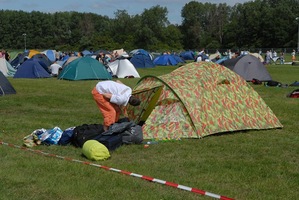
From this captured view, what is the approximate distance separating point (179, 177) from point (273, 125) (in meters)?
4.44

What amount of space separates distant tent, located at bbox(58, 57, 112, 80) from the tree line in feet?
204

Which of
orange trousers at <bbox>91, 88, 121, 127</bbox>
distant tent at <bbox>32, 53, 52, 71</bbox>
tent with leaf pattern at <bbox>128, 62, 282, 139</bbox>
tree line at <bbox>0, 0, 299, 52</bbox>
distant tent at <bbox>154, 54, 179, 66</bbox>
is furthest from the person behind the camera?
tree line at <bbox>0, 0, 299, 52</bbox>

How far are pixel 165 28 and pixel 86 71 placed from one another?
254ft

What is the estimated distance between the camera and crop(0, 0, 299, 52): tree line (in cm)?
9050

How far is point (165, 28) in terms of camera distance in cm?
10100

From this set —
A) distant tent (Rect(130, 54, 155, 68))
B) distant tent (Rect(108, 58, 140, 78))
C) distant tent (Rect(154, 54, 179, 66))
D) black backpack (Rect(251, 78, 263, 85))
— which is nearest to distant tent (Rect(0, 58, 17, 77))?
distant tent (Rect(108, 58, 140, 78))

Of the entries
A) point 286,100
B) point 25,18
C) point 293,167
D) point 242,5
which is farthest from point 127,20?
point 293,167

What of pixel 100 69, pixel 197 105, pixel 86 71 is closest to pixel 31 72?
pixel 86 71

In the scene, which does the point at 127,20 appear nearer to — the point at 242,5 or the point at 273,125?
the point at 242,5

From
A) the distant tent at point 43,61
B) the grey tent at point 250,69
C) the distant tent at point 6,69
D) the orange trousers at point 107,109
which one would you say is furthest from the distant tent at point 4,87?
the distant tent at point 6,69

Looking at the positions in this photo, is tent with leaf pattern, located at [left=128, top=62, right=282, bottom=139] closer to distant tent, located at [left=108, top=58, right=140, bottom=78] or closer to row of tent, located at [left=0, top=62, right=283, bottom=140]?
row of tent, located at [left=0, top=62, right=283, bottom=140]

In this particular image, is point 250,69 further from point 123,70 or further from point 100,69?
point 100,69

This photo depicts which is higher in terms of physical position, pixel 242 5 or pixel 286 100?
pixel 242 5

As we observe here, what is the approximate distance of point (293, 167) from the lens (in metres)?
7.23
